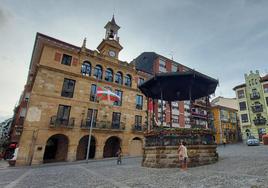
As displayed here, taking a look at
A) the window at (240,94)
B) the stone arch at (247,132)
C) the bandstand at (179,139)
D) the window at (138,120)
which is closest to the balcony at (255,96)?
the window at (240,94)

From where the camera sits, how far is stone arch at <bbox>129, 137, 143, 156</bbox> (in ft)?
91.2

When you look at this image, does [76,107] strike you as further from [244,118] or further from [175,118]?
[244,118]

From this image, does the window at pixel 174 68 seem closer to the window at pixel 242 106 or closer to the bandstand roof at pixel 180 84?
the window at pixel 242 106

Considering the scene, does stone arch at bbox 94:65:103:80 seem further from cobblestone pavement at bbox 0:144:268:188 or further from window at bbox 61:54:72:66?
cobblestone pavement at bbox 0:144:268:188

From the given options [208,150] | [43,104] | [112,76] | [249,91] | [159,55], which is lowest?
[208,150]

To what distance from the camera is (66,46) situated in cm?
2675

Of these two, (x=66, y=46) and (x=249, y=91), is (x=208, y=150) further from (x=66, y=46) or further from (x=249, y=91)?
(x=249, y=91)

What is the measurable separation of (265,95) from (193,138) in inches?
1591

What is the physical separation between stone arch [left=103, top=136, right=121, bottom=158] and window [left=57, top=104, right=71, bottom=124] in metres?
8.21

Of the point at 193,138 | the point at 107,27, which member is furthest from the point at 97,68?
the point at 193,138

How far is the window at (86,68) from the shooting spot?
2638cm

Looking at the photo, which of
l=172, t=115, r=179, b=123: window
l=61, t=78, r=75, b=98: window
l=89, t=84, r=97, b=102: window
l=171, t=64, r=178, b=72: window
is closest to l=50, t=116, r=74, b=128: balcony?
l=61, t=78, r=75, b=98: window

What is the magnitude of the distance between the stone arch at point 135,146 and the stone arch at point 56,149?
32.8 feet

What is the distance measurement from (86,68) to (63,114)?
26.6 ft
